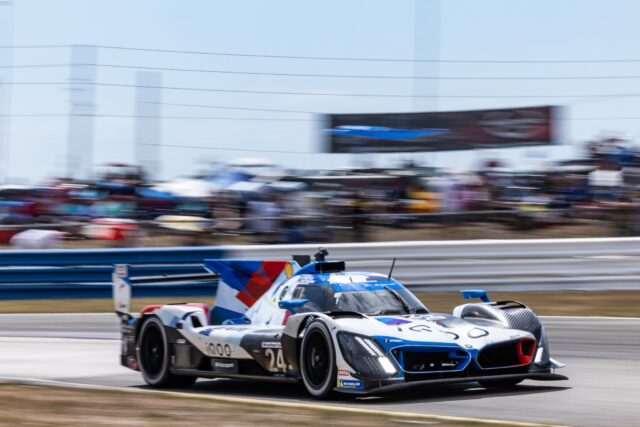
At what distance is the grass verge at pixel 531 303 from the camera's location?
45.3 feet

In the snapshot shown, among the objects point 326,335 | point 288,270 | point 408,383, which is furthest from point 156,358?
point 408,383

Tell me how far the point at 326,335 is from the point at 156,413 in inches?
52.9

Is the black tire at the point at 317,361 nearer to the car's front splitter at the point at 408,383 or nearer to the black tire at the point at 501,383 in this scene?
the car's front splitter at the point at 408,383

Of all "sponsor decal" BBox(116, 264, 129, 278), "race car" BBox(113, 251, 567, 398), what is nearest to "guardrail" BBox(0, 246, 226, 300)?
"sponsor decal" BBox(116, 264, 129, 278)

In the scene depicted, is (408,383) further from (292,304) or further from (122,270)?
(122,270)

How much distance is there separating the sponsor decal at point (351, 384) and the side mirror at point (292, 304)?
1.03m

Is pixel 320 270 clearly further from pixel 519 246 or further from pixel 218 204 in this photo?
pixel 218 204

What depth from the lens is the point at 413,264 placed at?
16.2 m

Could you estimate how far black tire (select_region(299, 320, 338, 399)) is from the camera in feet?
24.0

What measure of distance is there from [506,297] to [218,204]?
19.9 ft

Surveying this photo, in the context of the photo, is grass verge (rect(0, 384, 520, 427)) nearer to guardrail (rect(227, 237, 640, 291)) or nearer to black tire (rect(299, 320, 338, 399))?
black tire (rect(299, 320, 338, 399))

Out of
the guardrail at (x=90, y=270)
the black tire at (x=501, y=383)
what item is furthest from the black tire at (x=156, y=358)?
the guardrail at (x=90, y=270)

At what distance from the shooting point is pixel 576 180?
17.8 metres

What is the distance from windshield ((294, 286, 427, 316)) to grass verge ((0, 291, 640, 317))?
5.82m
